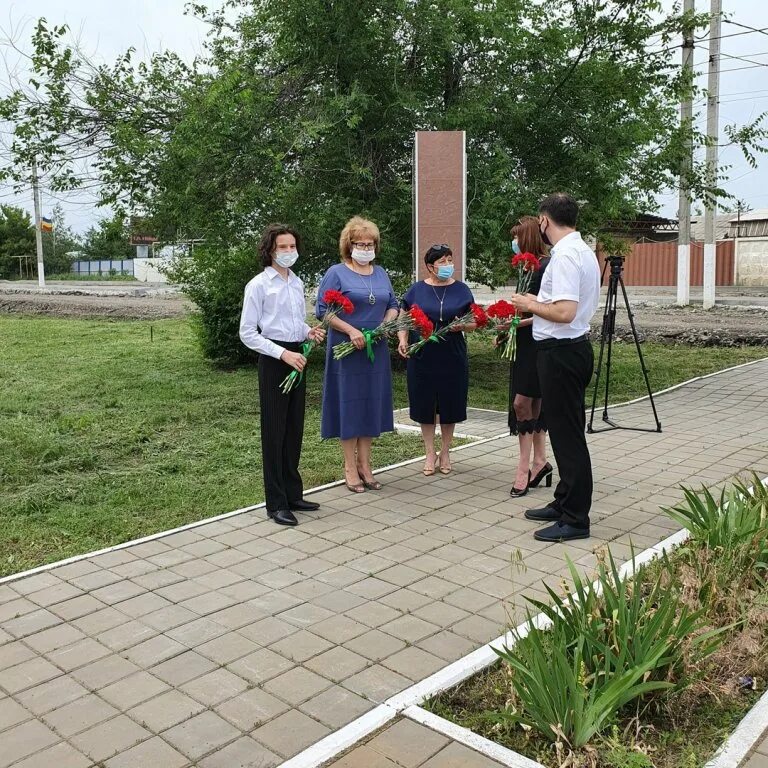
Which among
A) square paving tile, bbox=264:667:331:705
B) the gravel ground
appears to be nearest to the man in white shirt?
square paving tile, bbox=264:667:331:705

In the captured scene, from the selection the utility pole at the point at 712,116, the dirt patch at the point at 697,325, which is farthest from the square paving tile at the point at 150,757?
the utility pole at the point at 712,116

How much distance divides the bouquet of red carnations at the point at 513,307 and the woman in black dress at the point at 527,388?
41 mm

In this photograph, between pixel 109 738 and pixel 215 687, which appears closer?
pixel 109 738

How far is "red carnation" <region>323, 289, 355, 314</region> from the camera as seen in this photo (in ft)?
19.6

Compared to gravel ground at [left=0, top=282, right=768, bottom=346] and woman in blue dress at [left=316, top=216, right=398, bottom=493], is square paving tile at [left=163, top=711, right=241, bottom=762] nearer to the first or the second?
woman in blue dress at [left=316, top=216, right=398, bottom=493]

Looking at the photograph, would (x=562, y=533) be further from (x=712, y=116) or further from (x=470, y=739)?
(x=712, y=116)

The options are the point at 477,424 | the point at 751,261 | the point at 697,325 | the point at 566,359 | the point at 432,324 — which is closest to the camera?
the point at 566,359

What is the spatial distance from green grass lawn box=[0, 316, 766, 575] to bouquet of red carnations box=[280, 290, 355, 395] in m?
1.05

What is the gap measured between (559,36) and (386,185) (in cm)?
285

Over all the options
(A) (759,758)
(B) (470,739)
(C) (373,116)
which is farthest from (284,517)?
(C) (373,116)

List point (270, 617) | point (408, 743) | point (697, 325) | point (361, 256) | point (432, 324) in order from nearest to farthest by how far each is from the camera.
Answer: point (408, 743)
point (270, 617)
point (361, 256)
point (432, 324)
point (697, 325)

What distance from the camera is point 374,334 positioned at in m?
6.16

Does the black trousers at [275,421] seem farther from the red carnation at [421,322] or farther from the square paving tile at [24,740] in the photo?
the square paving tile at [24,740]

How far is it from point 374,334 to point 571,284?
65.6 inches
